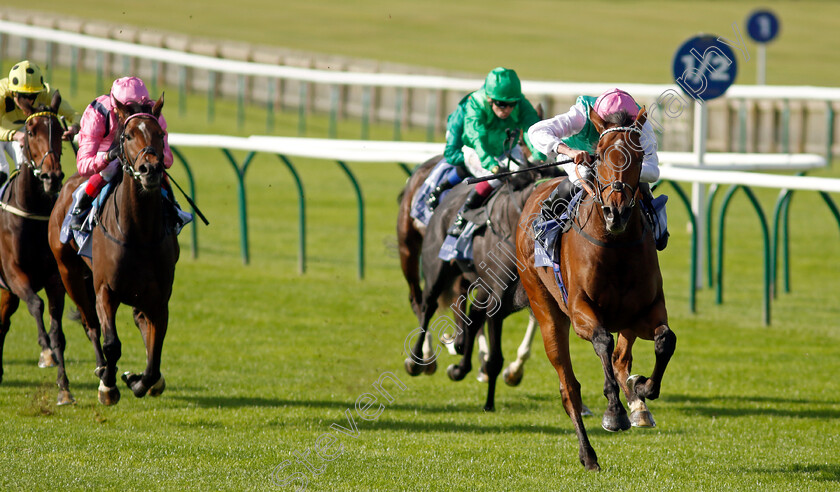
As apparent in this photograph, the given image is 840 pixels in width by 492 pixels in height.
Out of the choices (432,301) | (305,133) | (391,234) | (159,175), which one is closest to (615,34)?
(305,133)

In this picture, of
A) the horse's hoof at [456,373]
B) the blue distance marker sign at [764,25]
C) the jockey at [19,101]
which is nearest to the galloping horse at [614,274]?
the horse's hoof at [456,373]

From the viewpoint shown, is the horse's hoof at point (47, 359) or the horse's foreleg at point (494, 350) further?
the horse's hoof at point (47, 359)

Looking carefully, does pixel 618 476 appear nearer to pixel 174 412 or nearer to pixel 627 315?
pixel 627 315

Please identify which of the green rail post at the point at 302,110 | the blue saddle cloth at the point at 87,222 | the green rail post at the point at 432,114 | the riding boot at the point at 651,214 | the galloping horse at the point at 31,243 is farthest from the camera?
the green rail post at the point at 302,110

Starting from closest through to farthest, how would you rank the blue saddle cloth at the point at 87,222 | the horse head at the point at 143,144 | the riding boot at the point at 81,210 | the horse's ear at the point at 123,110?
the horse head at the point at 143,144, the horse's ear at the point at 123,110, the blue saddle cloth at the point at 87,222, the riding boot at the point at 81,210

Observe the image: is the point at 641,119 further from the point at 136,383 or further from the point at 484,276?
the point at 136,383

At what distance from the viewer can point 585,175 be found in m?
5.29

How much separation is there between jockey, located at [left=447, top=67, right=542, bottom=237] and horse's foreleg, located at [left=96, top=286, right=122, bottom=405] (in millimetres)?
2134

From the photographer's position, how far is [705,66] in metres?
9.77

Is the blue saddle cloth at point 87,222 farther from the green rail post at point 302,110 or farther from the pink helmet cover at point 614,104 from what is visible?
the green rail post at point 302,110

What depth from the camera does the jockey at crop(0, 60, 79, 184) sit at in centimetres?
715

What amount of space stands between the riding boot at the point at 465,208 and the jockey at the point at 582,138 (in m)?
1.22

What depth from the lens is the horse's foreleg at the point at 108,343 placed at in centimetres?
618

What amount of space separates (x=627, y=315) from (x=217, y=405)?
9.19 ft
